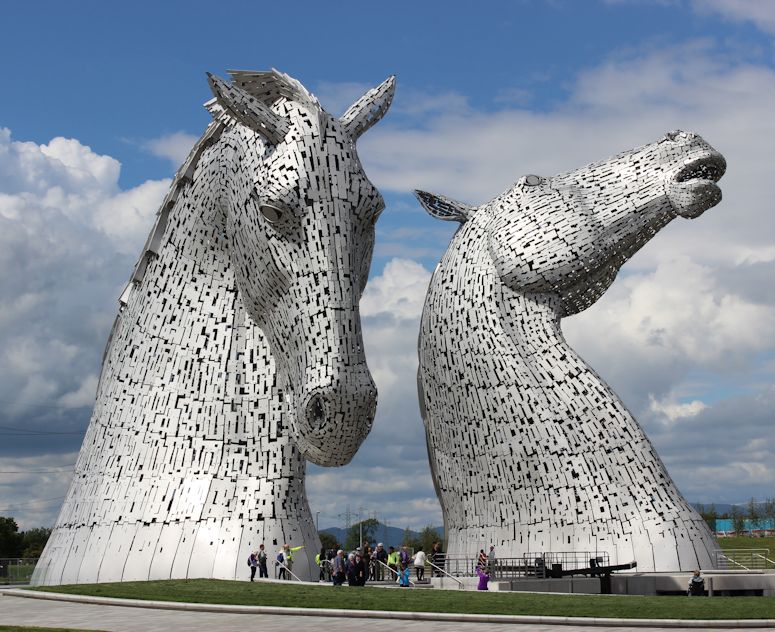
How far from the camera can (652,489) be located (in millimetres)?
18797

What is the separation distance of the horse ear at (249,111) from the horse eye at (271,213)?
0.83 metres

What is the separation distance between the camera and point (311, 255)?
9469 millimetres

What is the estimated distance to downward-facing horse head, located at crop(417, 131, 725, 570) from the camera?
18.9 metres

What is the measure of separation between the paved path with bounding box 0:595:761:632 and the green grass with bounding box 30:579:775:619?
1.90ft

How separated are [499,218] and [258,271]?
38.6 ft

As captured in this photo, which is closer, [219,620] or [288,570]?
[219,620]

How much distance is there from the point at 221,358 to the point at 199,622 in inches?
130

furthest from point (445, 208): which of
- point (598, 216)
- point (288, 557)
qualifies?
point (288, 557)

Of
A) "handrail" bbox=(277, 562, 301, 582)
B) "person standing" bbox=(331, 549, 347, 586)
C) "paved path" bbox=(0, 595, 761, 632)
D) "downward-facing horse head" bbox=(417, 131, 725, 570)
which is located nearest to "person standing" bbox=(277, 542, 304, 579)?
"handrail" bbox=(277, 562, 301, 582)

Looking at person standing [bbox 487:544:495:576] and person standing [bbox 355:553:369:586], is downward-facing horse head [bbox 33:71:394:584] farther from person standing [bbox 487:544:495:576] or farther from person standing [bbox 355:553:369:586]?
person standing [bbox 487:544:495:576]

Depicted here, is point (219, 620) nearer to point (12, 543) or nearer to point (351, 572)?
point (351, 572)

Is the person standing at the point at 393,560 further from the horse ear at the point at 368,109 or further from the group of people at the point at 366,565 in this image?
the horse ear at the point at 368,109

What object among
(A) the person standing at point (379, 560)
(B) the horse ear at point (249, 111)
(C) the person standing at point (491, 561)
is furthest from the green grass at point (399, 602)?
(A) the person standing at point (379, 560)

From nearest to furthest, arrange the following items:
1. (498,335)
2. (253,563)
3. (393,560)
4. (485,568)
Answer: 1. (253,563)
2. (485,568)
3. (393,560)
4. (498,335)
